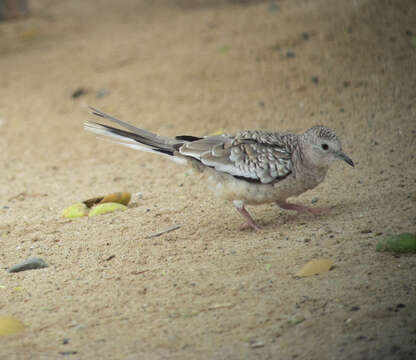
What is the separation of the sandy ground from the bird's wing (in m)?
0.44

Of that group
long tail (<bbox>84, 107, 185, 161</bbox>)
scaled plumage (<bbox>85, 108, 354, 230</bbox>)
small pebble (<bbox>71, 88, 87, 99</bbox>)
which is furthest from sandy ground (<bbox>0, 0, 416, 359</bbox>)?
long tail (<bbox>84, 107, 185, 161</bbox>)

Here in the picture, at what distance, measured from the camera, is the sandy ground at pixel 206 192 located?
3264mm

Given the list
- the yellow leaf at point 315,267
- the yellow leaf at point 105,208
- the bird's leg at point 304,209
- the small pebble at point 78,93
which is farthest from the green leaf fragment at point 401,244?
the small pebble at point 78,93

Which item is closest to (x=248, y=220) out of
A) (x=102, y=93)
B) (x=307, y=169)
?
(x=307, y=169)

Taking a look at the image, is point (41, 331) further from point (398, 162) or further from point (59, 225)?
point (398, 162)

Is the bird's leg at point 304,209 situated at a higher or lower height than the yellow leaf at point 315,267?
lower

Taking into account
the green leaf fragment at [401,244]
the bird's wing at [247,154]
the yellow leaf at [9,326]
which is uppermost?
the bird's wing at [247,154]

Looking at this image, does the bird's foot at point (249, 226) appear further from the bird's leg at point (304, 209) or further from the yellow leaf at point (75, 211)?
the yellow leaf at point (75, 211)

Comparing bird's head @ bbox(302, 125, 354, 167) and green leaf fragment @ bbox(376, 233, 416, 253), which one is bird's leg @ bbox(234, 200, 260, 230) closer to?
bird's head @ bbox(302, 125, 354, 167)

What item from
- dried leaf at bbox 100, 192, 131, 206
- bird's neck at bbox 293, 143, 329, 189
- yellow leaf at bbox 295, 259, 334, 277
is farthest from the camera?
dried leaf at bbox 100, 192, 131, 206

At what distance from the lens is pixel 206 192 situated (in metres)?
5.67

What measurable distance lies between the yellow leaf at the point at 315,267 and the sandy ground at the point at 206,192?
5cm

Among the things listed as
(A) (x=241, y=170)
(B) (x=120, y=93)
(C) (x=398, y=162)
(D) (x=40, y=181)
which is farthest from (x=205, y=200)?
(B) (x=120, y=93)

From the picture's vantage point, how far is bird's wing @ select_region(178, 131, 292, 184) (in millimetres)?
4414
